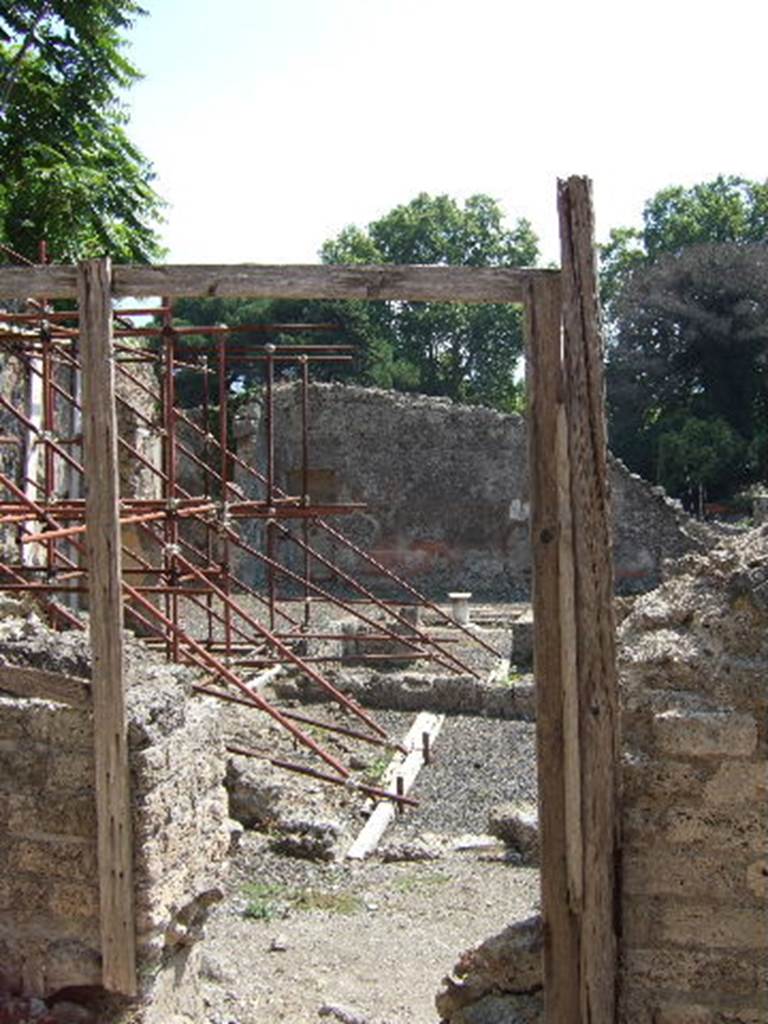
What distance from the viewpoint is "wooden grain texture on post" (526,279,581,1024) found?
13.2ft

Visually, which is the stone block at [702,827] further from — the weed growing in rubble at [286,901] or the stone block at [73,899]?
the weed growing in rubble at [286,901]

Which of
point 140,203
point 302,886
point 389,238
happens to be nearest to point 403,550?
point 140,203

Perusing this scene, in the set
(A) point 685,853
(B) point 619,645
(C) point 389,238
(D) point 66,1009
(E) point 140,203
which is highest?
(C) point 389,238

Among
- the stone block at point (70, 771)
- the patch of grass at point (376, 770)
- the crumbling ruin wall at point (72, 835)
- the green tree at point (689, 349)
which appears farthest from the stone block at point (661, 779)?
the green tree at point (689, 349)

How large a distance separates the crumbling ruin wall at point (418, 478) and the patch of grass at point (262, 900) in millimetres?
15445

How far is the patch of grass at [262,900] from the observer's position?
6.73m

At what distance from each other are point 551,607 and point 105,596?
152cm

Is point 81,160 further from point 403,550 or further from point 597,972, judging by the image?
point 597,972

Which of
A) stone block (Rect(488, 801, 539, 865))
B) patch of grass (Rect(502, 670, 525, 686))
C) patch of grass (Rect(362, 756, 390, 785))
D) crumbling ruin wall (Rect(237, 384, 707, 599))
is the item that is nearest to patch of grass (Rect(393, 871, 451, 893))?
stone block (Rect(488, 801, 539, 865))

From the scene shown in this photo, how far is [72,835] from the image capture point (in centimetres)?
447

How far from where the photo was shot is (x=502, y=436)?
23203 mm

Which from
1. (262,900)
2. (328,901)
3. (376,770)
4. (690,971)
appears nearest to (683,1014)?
(690,971)

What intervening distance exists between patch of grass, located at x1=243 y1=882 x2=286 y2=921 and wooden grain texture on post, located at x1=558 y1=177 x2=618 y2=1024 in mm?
3131

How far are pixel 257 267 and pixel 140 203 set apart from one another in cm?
1672
